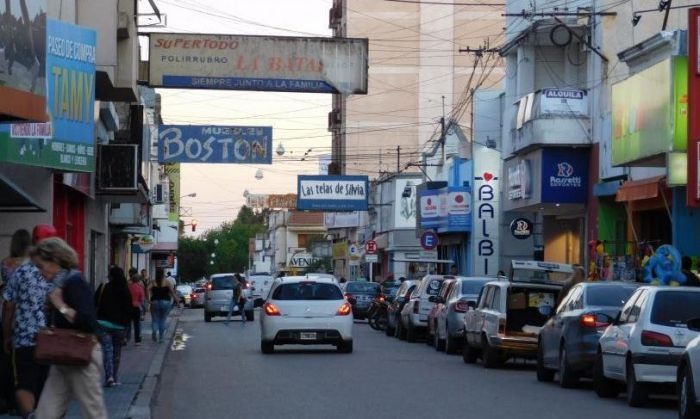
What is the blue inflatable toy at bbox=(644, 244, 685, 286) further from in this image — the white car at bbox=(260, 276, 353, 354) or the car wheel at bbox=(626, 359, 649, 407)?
the car wheel at bbox=(626, 359, 649, 407)

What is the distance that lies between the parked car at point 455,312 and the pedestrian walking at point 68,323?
1835 centimetres

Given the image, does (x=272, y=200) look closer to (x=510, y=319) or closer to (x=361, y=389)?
(x=510, y=319)

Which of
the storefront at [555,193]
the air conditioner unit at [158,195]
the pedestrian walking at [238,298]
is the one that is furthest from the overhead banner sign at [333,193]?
the pedestrian walking at [238,298]

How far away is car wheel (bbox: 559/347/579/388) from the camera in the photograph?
67.7ft

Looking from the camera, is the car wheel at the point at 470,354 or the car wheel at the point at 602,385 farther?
the car wheel at the point at 470,354

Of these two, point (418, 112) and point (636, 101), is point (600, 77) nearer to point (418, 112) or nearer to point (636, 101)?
point (636, 101)

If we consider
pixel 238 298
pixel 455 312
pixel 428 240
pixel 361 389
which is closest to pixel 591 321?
pixel 361 389

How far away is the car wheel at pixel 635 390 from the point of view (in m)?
17.5

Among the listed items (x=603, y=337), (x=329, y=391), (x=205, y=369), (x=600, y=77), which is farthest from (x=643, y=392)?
(x=600, y=77)

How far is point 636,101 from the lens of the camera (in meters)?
34.0

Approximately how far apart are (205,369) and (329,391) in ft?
20.7

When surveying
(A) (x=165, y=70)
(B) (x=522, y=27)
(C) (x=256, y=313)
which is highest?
(B) (x=522, y=27)

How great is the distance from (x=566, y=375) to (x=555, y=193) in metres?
23.9

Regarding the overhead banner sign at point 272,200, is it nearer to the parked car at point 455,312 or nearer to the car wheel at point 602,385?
Answer: the parked car at point 455,312
